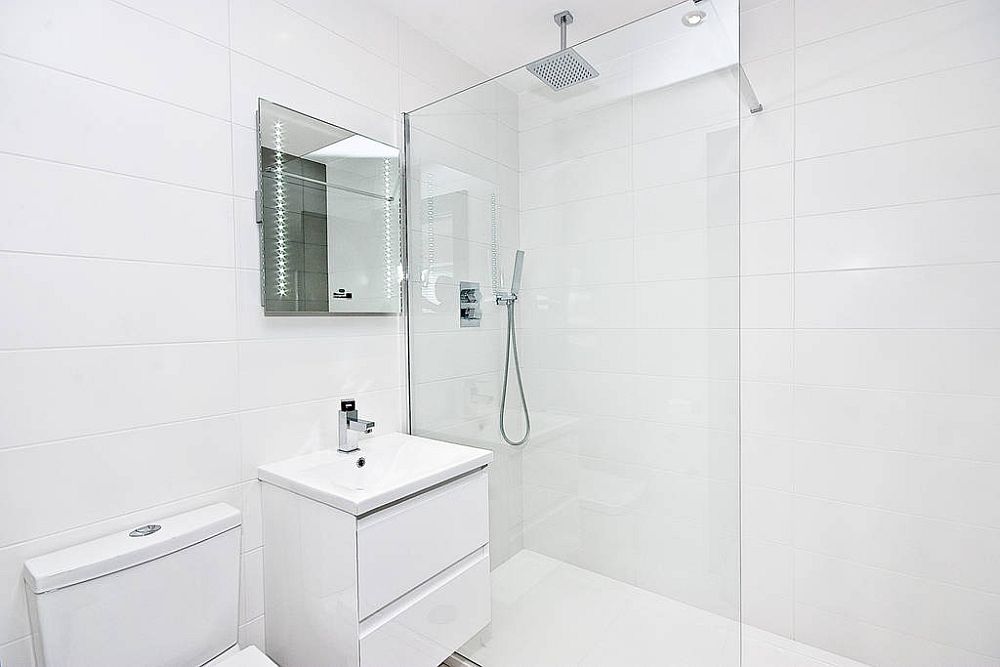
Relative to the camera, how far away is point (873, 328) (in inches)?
70.1

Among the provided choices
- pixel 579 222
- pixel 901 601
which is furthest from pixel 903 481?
pixel 579 222

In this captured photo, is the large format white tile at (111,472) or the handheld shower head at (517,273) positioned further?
the handheld shower head at (517,273)

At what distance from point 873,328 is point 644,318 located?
0.91m

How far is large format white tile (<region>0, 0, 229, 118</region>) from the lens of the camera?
3.86ft

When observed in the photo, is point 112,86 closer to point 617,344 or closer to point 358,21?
point 358,21

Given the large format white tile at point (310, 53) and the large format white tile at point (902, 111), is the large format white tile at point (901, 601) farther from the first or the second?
the large format white tile at point (310, 53)

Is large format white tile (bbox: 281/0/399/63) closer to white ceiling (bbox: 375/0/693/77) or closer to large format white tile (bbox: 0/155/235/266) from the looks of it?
white ceiling (bbox: 375/0/693/77)

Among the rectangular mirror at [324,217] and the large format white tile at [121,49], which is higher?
the large format white tile at [121,49]

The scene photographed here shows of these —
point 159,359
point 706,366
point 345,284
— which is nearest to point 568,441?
point 706,366

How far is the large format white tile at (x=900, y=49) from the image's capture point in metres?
1.60

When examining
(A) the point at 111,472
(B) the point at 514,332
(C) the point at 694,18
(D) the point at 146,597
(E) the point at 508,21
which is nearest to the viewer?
(D) the point at 146,597

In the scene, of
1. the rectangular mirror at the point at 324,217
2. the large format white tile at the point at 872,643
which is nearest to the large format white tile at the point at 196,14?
the rectangular mirror at the point at 324,217

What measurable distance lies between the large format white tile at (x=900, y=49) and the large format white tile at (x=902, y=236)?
46 cm

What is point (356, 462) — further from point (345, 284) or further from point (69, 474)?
point (69, 474)
